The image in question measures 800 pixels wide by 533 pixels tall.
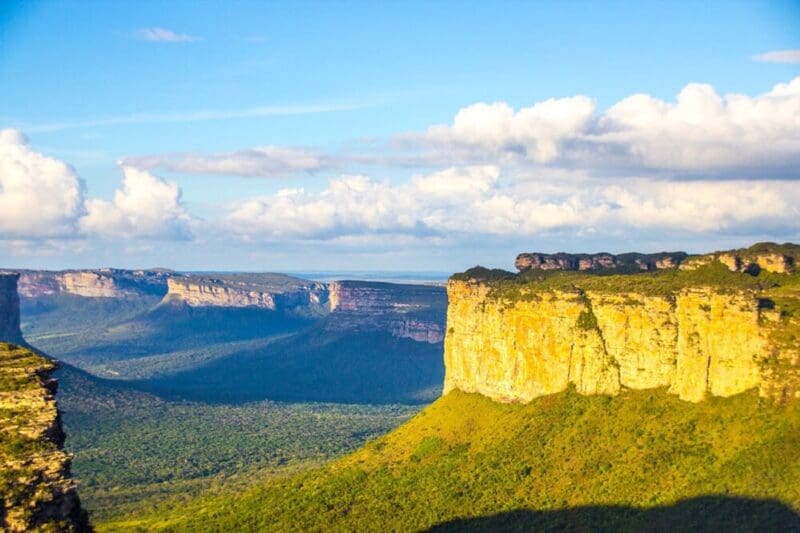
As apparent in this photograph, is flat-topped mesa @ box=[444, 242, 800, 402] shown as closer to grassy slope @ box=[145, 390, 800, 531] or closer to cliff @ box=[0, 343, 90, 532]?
grassy slope @ box=[145, 390, 800, 531]

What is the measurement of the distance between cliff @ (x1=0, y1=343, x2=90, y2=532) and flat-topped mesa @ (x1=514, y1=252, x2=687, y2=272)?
7504cm

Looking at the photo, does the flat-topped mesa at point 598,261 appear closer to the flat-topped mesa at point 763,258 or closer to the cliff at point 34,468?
the flat-topped mesa at point 763,258

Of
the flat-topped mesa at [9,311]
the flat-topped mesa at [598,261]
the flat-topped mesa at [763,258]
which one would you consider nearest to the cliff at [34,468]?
the flat-topped mesa at [763,258]

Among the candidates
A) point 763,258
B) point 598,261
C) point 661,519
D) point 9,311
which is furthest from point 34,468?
point 9,311

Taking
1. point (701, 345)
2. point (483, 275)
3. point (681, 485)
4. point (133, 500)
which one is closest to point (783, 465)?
point (681, 485)

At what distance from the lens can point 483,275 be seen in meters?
106

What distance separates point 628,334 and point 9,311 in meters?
142

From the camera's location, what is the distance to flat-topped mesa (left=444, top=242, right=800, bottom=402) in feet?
220

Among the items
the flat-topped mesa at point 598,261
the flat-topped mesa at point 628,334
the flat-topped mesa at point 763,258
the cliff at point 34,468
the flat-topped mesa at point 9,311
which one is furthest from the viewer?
the flat-topped mesa at point 9,311

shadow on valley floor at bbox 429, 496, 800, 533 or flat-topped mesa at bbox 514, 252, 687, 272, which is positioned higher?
flat-topped mesa at bbox 514, 252, 687, 272

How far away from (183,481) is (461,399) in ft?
125

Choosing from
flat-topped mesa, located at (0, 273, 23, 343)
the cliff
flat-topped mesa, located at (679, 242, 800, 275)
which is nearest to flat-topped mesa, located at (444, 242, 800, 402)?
flat-topped mesa, located at (679, 242, 800, 275)

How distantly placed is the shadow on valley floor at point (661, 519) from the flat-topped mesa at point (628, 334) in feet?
33.4

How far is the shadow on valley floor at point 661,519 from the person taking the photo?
5600 centimetres
